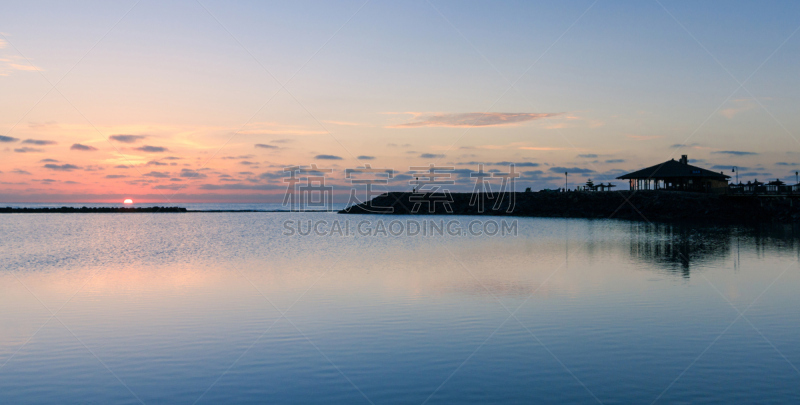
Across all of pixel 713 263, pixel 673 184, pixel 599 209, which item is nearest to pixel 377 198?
pixel 599 209

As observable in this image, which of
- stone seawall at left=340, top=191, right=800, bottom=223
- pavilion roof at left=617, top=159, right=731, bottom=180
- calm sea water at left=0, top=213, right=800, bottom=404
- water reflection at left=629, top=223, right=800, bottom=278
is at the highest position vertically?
pavilion roof at left=617, top=159, right=731, bottom=180

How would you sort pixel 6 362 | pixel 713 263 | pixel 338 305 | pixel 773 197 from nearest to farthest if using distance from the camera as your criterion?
1. pixel 6 362
2. pixel 338 305
3. pixel 713 263
4. pixel 773 197

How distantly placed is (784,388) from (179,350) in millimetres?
11288

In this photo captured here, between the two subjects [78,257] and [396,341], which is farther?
[78,257]

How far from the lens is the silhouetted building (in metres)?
81.8

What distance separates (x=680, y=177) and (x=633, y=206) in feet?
26.2

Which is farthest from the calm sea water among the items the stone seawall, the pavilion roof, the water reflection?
the pavilion roof

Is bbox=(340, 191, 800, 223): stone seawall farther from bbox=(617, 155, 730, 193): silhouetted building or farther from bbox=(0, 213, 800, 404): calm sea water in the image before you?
bbox=(0, 213, 800, 404): calm sea water

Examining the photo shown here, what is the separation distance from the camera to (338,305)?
1672 cm

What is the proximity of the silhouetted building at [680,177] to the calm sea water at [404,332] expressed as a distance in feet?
197

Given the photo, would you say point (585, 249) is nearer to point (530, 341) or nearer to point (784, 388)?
point (530, 341)

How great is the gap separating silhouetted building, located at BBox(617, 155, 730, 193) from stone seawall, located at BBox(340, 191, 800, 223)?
8.74 feet

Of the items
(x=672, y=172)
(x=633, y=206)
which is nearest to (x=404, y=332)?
(x=633, y=206)

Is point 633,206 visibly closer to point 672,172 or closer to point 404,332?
point 672,172
